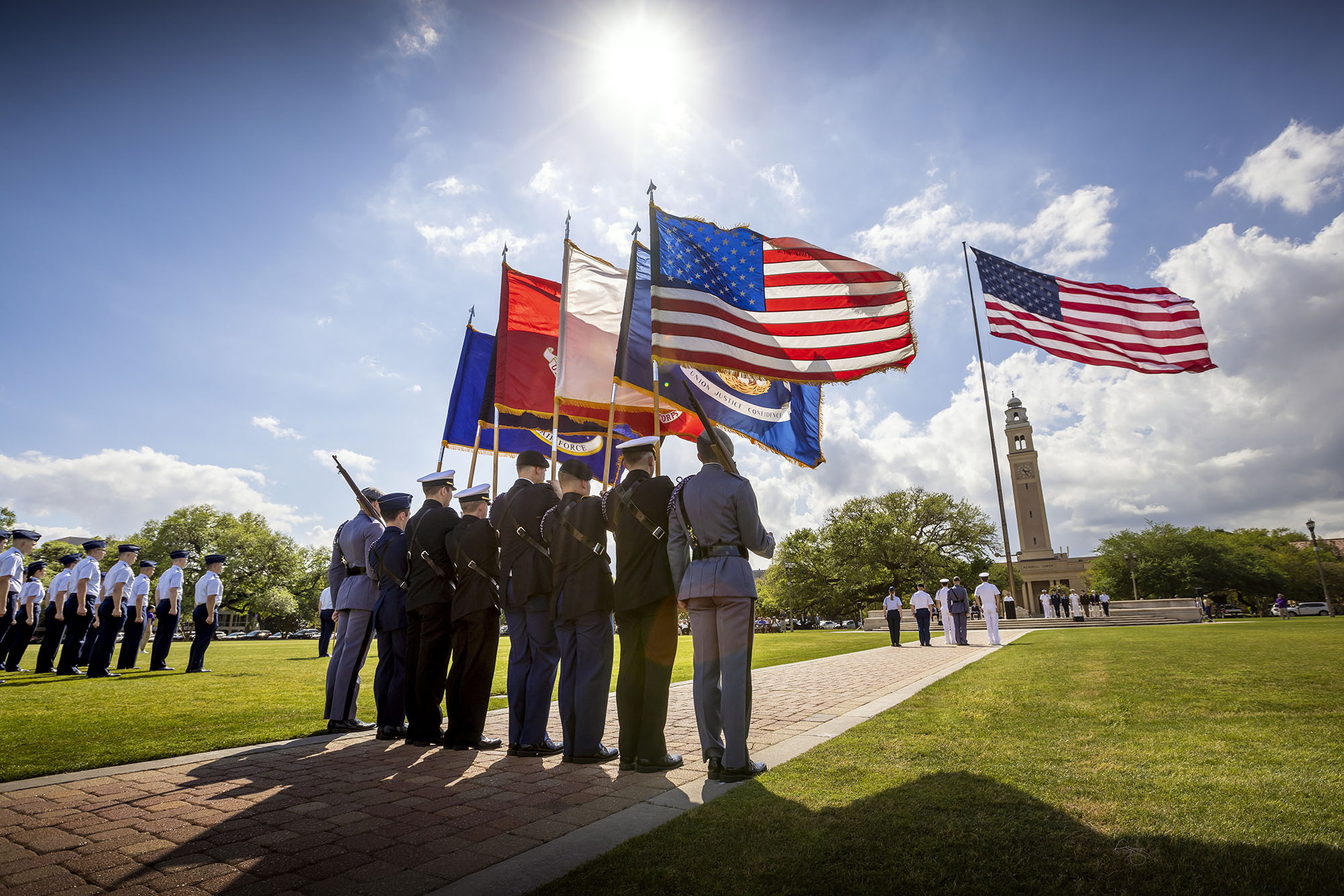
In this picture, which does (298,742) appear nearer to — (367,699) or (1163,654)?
(367,699)

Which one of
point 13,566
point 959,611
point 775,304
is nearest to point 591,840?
point 775,304

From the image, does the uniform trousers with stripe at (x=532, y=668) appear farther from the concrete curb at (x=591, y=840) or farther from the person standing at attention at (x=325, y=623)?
the person standing at attention at (x=325, y=623)

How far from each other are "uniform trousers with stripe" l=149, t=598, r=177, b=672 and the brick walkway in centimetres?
933

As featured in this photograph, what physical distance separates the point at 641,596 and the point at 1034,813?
273cm

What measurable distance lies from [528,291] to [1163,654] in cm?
1398

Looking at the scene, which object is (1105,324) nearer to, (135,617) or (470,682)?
(470,682)

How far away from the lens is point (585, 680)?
5043mm

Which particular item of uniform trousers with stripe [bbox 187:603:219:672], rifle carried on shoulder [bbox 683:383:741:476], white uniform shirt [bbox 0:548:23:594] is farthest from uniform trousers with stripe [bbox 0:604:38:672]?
rifle carried on shoulder [bbox 683:383:741:476]

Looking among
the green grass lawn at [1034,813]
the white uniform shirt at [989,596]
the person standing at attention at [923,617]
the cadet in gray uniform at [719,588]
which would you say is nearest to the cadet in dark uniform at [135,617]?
the cadet in gray uniform at [719,588]

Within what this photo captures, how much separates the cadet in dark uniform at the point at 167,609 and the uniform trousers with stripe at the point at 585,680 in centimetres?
1071

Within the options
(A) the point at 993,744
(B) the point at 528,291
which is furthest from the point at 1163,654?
(B) the point at 528,291

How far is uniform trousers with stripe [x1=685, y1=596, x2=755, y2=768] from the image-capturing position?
4449 millimetres

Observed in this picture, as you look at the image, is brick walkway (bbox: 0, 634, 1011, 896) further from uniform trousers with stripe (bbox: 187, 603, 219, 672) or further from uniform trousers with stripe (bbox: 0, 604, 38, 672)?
uniform trousers with stripe (bbox: 0, 604, 38, 672)

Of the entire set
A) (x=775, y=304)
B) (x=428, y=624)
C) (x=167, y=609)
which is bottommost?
(x=428, y=624)
